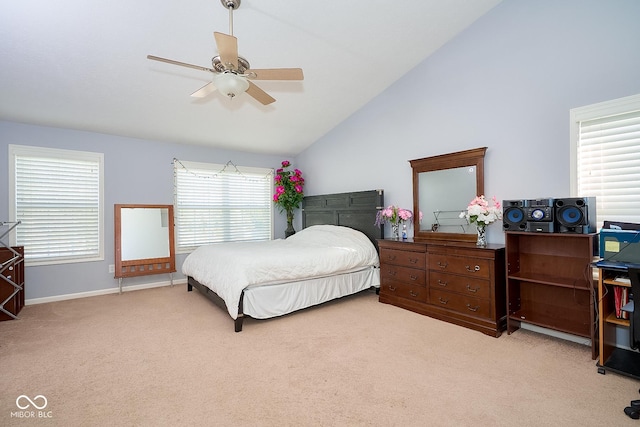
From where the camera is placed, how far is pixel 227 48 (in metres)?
2.17

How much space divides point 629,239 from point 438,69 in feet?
8.74

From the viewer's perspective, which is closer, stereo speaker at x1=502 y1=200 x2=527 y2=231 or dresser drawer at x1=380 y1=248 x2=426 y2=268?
stereo speaker at x1=502 y1=200 x2=527 y2=231

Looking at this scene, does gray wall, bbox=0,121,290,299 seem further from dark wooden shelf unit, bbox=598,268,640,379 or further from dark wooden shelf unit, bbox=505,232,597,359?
dark wooden shelf unit, bbox=598,268,640,379

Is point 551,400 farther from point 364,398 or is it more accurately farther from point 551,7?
point 551,7

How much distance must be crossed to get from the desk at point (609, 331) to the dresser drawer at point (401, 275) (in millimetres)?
1493

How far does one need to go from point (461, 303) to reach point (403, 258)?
811 mm

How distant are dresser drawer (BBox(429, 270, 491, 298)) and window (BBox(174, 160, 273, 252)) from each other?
3.51 metres

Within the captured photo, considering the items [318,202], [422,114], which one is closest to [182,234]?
[318,202]

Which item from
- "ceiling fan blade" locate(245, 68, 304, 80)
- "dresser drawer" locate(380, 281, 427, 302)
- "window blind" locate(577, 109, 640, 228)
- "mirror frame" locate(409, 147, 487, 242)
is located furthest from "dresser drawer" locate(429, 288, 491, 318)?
"ceiling fan blade" locate(245, 68, 304, 80)

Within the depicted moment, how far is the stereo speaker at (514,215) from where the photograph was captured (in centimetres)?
278

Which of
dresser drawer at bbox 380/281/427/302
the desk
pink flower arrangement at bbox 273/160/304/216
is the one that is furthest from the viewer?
pink flower arrangement at bbox 273/160/304/216

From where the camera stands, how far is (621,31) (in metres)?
2.54

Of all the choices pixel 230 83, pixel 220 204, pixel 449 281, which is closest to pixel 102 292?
pixel 220 204

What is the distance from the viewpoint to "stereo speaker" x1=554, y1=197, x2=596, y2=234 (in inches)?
97.3
